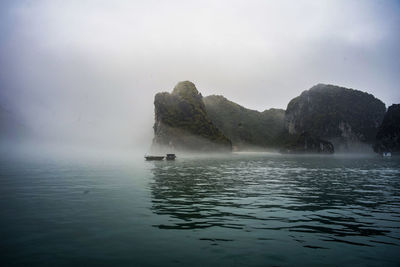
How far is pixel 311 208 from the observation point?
20.9m

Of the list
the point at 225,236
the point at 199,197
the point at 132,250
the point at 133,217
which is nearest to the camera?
the point at 132,250

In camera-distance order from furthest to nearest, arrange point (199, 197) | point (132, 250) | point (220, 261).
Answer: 1. point (199, 197)
2. point (132, 250)
3. point (220, 261)

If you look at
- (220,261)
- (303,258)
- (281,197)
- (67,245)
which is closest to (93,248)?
(67,245)

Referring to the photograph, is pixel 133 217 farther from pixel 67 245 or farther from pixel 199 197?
pixel 199 197

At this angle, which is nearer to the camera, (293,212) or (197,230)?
(197,230)

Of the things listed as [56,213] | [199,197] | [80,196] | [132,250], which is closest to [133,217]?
[56,213]

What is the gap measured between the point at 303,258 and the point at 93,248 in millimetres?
8290

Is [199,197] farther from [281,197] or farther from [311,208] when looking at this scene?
[311,208]

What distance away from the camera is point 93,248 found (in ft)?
38.5

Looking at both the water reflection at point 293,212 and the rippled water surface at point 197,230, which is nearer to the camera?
the rippled water surface at point 197,230

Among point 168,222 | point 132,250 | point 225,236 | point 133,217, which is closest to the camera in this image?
point 132,250

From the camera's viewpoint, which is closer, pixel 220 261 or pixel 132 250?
pixel 220 261

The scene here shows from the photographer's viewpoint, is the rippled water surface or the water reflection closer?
the rippled water surface

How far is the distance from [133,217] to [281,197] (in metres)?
13.9
